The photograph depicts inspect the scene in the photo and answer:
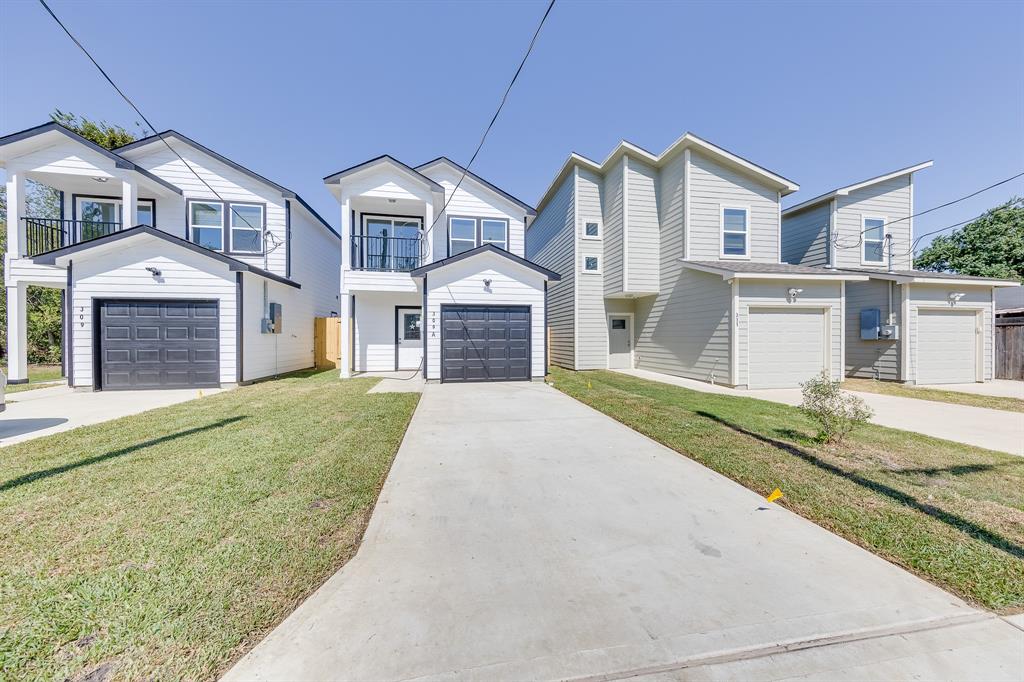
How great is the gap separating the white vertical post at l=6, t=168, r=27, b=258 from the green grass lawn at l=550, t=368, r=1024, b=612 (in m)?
15.5

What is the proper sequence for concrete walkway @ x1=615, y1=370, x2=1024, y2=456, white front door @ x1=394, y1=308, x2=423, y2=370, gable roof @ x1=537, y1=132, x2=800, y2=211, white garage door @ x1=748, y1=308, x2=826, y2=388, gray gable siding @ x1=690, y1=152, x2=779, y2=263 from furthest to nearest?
white front door @ x1=394, y1=308, x2=423, y2=370, gray gable siding @ x1=690, y1=152, x2=779, y2=263, gable roof @ x1=537, y1=132, x2=800, y2=211, white garage door @ x1=748, y1=308, x2=826, y2=388, concrete walkway @ x1=615, y1=370, x2=1024, y2=456

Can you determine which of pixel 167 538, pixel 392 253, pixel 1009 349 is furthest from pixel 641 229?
pixel 167 538

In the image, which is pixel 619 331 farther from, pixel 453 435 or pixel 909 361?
pixel 453 435

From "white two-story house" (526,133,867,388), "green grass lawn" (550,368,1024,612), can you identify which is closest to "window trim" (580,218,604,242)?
"white two-story house" (526,133,867,388)

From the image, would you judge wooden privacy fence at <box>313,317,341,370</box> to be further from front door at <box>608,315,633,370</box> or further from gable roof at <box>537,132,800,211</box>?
gable roof at <box>537,132,800,211</box>

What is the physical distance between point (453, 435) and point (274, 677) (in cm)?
375

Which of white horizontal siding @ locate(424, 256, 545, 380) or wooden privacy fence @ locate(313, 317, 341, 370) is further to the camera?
wooden privacy fence @ locate(313, 317, 341, 370)

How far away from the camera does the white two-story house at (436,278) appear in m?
10.1

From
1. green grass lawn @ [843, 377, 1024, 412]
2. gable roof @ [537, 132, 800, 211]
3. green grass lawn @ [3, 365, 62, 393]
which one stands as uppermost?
gable roof @ [537, 132, 800, 211]

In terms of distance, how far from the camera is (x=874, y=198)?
1315cm

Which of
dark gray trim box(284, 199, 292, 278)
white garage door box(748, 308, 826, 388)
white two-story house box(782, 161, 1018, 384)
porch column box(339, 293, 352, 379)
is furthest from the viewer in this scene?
dark gray trim box(284, 199, 292, 278)

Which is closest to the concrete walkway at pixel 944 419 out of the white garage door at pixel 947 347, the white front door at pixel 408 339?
the white garage door at pixel 947 347

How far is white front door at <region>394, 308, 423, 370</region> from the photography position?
510 inches

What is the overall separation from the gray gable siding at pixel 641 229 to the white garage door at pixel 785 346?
3.63 metres
